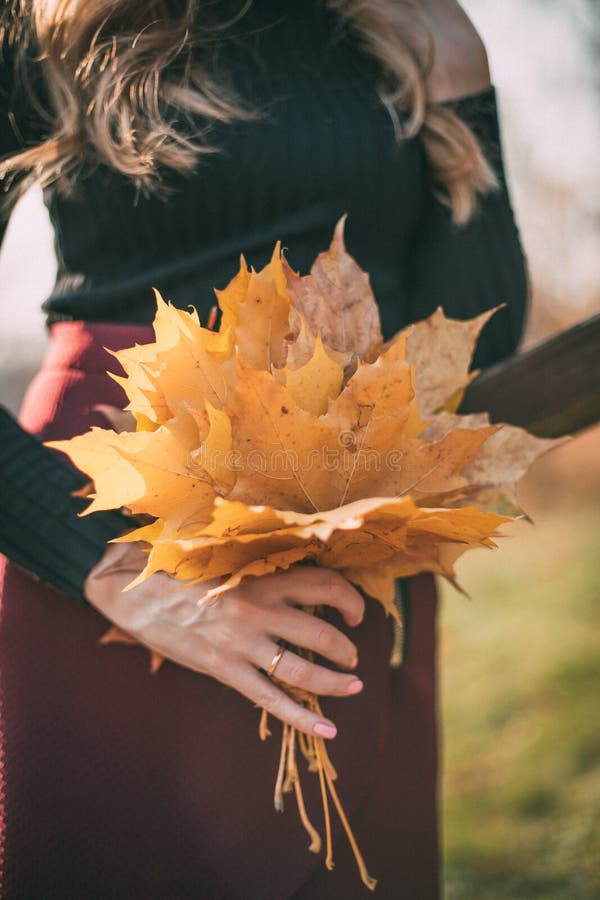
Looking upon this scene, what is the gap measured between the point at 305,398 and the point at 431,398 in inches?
7.4

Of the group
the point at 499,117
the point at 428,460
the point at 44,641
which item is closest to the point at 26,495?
the point at 44,641

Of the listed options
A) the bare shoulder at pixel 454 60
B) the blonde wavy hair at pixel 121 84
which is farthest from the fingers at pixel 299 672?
the bare shoulder at pixel 454 60

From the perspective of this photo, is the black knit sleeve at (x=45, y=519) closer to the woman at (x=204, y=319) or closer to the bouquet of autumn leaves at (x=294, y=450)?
the woman at (x=204, y=319)

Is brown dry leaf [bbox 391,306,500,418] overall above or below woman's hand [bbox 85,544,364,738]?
above

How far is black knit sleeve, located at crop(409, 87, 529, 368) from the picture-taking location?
1.20 metres

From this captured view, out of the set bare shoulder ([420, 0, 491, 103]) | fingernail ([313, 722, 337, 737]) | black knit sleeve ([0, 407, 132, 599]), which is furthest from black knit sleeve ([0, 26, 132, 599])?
bare shoulder ([420, 0, 491, 103])

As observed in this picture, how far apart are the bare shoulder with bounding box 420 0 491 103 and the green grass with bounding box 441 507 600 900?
3.50 feet

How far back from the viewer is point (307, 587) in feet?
2.51

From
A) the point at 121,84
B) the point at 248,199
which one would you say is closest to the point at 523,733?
the point at 248,199

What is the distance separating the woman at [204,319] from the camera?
83 cm

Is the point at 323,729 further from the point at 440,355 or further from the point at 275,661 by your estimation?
the point at 440,355

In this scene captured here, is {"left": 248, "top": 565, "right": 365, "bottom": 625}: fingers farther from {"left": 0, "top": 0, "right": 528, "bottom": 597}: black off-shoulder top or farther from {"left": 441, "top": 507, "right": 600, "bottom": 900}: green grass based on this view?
{"left": 441, "top": 507, "right": 600, "bottom": 900}: green grass

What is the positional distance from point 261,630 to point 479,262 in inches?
28.4

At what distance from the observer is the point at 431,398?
0.82 metres
